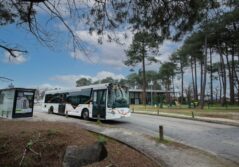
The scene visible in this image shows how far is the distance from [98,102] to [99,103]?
0.57 feet

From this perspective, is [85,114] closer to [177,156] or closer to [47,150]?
A: [47,150]

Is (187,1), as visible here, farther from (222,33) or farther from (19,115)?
(222,33)

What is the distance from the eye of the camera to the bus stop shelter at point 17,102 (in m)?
19.3

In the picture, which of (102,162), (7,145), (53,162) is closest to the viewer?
(102,162)

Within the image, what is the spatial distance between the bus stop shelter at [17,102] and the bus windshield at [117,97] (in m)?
5.81

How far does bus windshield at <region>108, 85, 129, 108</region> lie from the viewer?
19078 millimetres

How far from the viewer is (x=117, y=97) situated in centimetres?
1931

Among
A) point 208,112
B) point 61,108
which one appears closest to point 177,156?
Result: point 61,108

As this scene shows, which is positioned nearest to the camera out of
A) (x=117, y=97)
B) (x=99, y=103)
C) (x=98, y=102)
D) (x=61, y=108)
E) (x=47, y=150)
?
(x=47, y=150)

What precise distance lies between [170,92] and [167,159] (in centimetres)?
7766

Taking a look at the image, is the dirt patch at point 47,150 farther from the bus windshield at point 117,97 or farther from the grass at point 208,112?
the grass at point 208,112

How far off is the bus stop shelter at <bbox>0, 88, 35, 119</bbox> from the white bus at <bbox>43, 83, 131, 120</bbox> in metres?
3.92

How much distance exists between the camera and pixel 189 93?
72875 millimetres

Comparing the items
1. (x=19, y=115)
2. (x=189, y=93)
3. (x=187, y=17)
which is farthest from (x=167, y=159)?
(x=189, y=93)
